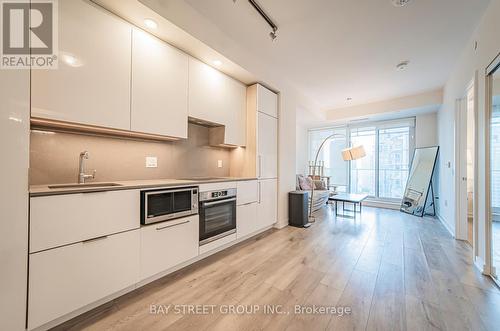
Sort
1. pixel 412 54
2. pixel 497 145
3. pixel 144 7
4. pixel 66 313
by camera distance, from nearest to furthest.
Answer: pixel 66 313, pixel 144 7, pixel 497 145, pixel 412 54

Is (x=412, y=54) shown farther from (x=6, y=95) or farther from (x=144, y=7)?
(x=6, y=95)

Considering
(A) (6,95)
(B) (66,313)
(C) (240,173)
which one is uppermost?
(A) (6,95)

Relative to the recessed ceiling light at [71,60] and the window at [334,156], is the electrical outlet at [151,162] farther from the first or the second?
the window at [334,156]

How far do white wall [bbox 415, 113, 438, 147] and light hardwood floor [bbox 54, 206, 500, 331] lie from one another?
9.92 feet

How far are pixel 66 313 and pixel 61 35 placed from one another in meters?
2.01

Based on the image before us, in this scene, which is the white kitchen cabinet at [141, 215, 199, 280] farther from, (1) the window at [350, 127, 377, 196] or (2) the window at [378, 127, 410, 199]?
(2) the window at [378, 127, 410, 199]

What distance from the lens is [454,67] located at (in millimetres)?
3178

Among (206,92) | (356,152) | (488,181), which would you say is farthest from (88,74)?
(356,152)

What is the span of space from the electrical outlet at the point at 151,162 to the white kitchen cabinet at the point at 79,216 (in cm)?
70

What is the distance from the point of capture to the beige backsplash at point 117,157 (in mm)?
1639

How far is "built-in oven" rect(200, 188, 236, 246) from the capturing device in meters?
2.27

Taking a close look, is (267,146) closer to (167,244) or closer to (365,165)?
(167,244)

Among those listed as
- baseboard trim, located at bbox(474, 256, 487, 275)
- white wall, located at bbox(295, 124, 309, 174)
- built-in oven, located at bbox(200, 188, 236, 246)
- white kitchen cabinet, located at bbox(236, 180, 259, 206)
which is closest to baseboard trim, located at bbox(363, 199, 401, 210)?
white wall, located at bbox(295, 124, 309, 174)

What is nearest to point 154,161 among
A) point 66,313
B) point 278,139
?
point 66,313
